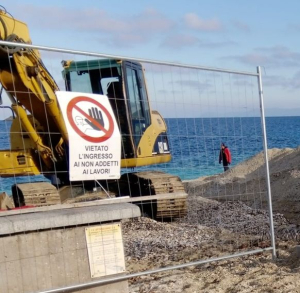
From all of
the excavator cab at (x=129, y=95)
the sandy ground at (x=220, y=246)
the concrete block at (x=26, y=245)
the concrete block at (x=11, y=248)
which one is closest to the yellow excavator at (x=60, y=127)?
the excavator cab at (x=129, y=95)

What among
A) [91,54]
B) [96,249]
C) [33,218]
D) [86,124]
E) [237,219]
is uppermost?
[91,54]

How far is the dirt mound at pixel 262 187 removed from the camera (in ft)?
43.4

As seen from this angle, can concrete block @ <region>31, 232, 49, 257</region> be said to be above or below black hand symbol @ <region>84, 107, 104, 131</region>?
below

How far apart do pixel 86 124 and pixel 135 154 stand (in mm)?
4892

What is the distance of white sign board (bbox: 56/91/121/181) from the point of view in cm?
599

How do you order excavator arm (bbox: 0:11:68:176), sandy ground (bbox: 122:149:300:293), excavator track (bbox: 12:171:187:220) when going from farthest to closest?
excavator track (bbox: 12:171:187:220)
excavator arm (bbox: 0:11:68:176)
sandy ground (bbox: 122:149:300:293)

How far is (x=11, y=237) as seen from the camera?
555 cm

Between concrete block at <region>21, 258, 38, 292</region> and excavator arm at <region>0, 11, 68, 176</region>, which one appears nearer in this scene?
concrete block at <region>21, 258, 38, 292</region>

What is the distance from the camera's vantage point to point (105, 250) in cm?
609

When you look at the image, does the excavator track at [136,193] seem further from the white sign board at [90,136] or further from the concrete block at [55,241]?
the concrete block at [55,241]

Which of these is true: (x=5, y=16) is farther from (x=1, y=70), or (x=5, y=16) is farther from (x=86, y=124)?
(x=86, y=124)

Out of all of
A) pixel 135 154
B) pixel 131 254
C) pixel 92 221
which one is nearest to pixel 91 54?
pixel 92 221

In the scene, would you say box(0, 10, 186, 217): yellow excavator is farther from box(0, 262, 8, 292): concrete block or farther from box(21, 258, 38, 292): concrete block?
box(0, 262, 8, 292): concrete block

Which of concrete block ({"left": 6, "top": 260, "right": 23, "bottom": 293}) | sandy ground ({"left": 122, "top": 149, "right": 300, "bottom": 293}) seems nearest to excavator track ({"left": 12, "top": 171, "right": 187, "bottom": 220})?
sandy ground ({"left": 122, "top": 149, "right": 300, "bottom": 293})
